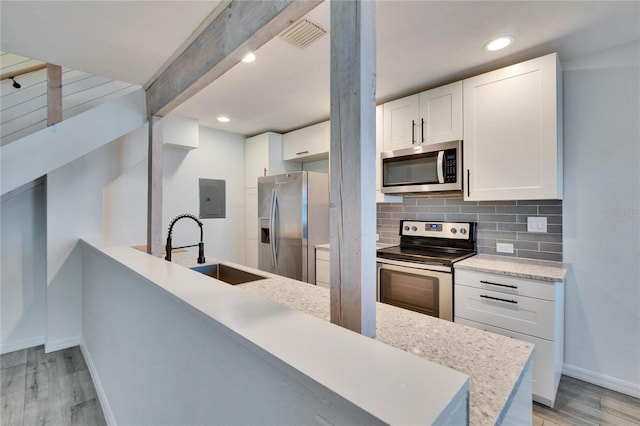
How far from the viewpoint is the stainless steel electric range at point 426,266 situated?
2.20 metres

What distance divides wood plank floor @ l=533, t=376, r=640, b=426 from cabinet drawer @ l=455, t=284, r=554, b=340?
0.46 meters

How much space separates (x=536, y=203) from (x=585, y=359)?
115 centimetres

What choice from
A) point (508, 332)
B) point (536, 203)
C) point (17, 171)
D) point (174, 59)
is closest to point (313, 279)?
point (508, 332)

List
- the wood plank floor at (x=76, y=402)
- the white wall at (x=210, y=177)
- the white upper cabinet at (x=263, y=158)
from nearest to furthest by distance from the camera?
the wood plank floor at (x=76, y=402) < the white wall at (x=210, y=177) < the white upper cabinet at (x=263, y=158)

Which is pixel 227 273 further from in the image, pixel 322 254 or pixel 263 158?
pixel 263 158

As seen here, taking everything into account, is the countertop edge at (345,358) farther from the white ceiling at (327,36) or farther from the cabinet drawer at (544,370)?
the cabinet drawer at (544,370)

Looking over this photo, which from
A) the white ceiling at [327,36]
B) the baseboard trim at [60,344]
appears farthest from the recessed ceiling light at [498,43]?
the baseboard trim at [60,344]

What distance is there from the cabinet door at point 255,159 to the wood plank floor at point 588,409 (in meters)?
3.42

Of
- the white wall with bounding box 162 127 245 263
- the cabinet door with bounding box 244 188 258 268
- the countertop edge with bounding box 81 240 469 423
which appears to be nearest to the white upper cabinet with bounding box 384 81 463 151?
the cabinet door with bounding box 244 188 258 268

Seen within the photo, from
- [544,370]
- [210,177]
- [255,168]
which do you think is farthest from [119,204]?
[544,370]

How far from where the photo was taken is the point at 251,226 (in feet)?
13.3

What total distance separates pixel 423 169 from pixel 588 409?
189cm

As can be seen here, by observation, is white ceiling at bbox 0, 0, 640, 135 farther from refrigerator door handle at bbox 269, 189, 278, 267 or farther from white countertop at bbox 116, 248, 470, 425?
white countertop at bbox 116, 248, 470, 425

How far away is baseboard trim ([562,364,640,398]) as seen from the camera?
196cm
